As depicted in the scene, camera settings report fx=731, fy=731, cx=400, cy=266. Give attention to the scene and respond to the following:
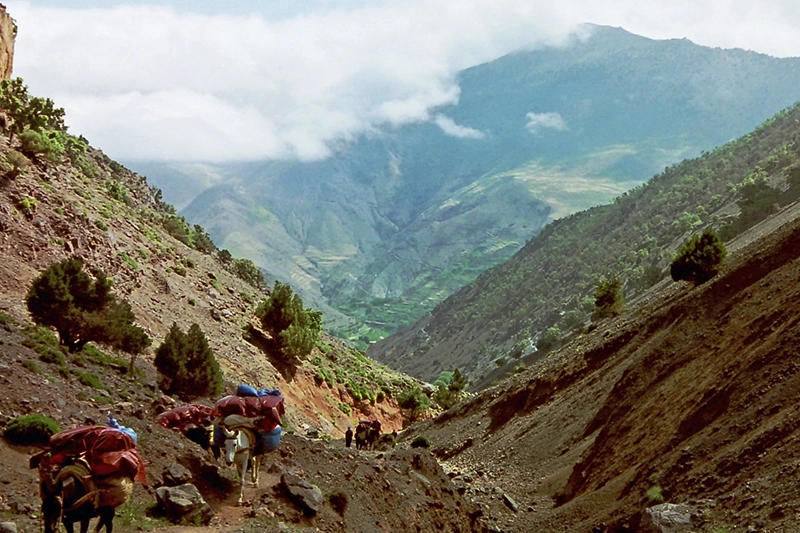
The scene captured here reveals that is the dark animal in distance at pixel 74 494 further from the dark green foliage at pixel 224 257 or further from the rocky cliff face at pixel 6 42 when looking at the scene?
the dark green foliage at pixel 224 257

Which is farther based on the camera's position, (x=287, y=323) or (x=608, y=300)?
(x=608, y=300)

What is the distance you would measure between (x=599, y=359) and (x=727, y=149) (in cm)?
14187

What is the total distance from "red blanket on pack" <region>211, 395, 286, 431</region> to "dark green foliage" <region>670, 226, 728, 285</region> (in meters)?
25.5

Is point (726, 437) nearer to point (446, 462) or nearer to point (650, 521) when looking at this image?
point (650, 521)

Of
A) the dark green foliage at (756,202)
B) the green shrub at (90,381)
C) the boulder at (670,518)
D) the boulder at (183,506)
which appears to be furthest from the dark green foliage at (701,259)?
the dark green foliage at (756,202)

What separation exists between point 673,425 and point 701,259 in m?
15.6

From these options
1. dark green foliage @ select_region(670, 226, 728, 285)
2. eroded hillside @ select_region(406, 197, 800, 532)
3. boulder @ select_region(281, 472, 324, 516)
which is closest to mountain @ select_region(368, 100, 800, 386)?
dark green foliage @ select_region(670, 226, 728, 285)

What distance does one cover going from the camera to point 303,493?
535 inches

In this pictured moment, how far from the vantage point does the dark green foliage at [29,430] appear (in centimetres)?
1245

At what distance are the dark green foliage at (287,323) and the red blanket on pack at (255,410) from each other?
127ft

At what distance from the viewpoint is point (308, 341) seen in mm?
52531

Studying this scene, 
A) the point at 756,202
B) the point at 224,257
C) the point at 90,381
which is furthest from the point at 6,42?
the point at 756,202

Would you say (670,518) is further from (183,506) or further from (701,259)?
(701,259)

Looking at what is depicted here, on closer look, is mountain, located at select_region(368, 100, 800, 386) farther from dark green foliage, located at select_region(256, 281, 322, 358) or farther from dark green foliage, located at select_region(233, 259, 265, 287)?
dark green foliage, located at select_region(256, 281, 322, 358)
